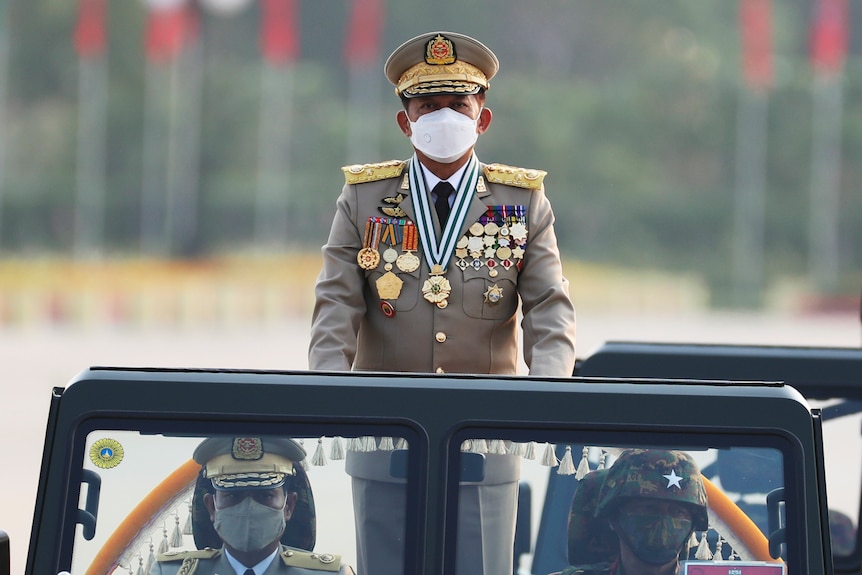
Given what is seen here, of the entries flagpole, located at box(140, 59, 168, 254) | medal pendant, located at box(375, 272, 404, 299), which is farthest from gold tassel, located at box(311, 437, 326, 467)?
flagpole, located at box(140, 59, 168, 254)

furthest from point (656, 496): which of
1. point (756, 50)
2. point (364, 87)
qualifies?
point (364, 87)

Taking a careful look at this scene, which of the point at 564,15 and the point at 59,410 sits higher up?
the point at 564,15

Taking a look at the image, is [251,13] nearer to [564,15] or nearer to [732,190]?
[564,15]

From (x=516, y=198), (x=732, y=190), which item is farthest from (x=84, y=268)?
(x=516, y=198)

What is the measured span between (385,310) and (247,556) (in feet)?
3.40

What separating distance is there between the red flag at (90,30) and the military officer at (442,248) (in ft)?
119

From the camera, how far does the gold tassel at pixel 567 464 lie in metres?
2.17

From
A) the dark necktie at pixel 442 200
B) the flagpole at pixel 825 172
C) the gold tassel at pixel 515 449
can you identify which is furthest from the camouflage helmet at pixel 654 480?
the flagpole at pixel 825 172

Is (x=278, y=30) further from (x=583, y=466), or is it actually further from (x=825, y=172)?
(x=583, y=466)

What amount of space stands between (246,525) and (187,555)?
94 millimetres

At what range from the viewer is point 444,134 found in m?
3.10

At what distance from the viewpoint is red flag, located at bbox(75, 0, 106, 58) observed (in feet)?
125

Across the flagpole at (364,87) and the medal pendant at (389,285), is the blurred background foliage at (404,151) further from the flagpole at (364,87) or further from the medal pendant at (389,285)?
the medal pendant at (389,285)

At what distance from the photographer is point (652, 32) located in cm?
4591
